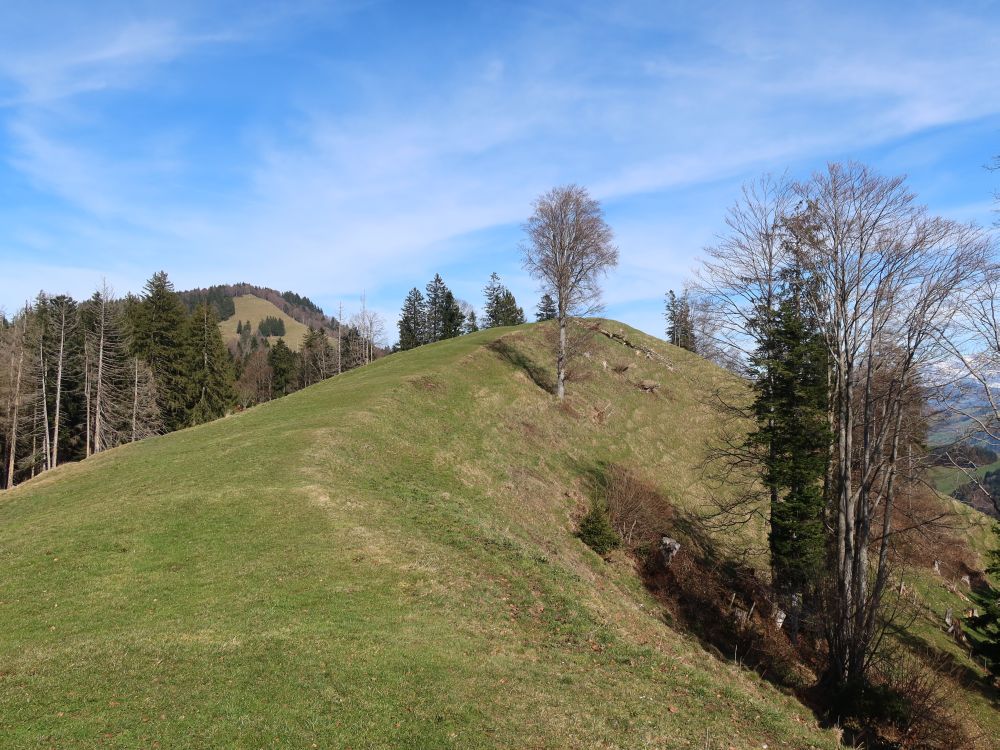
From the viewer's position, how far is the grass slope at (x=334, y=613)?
1004 cm

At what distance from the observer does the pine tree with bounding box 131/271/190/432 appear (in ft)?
187

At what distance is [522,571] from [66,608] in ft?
42.8

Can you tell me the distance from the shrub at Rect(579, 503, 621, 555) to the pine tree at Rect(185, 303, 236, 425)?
48.0 meters

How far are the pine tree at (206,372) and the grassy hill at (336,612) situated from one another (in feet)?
94.2

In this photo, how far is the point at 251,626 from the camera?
1288cm

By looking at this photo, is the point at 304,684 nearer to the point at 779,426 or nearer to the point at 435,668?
the point at 435,668

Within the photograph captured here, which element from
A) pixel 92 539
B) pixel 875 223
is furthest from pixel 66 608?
pixel 875 223

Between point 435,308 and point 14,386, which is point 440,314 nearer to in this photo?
point 435,308

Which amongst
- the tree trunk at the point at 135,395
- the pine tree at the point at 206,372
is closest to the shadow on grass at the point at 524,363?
the pine tree at the point at 206,372

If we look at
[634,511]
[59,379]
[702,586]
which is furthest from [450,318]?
[702,586]

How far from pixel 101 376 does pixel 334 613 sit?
1893 inches

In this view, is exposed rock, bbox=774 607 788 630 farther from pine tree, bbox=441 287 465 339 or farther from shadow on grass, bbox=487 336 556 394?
pine tree, bbox=441 287 465 339

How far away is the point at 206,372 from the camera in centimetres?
5872

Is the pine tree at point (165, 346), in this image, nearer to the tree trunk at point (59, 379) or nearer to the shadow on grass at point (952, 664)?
the tree trunk at point (59, 379)
